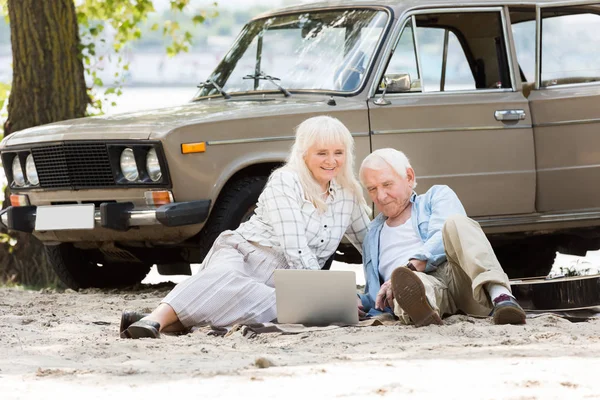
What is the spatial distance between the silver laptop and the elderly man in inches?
7.3

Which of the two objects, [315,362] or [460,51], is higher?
[460,51]

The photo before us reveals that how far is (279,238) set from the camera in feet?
18.9

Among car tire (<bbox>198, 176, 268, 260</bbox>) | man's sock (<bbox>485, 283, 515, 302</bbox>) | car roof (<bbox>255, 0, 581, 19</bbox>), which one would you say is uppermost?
car roof (<bbox>255, 0, 581, 19</bbox>)

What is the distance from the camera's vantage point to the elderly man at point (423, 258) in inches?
211

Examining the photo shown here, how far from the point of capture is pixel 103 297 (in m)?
7.59

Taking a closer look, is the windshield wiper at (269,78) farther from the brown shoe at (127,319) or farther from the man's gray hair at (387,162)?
the brown shoe at (127,319)

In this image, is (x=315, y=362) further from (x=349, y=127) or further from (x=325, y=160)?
(x=349, y=127)

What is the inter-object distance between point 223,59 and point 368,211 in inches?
96.8

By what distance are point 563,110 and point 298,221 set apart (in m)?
2.93

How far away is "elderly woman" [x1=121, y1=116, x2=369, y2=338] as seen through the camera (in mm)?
5668

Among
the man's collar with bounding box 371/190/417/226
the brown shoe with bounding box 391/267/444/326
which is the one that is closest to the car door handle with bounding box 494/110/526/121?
the man's collar with bounding box 371/190/417/226

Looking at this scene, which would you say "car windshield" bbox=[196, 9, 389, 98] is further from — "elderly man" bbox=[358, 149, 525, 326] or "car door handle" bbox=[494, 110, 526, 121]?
"elderly man" bbox=[358, 149, 525, 326]

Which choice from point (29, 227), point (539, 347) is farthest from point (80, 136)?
point (539, 347)

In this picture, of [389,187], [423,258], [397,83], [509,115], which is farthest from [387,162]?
[509,115]
